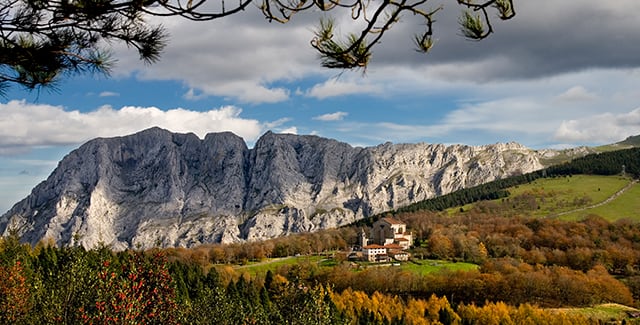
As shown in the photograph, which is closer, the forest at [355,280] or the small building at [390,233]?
the forest at [355,280]

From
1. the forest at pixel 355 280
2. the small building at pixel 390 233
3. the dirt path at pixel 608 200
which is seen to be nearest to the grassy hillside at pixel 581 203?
the dirt path at pixel 608 200

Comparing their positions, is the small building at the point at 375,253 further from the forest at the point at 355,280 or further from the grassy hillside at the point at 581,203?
the grassy hillside at the point at 581,203

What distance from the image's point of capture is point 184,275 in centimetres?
7906

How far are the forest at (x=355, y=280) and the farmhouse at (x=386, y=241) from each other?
476 cm

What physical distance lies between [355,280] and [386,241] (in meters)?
57.5

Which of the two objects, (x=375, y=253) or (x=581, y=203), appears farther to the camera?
(x=581, y=203)

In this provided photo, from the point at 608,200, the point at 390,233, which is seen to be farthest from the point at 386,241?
the point at 608,200

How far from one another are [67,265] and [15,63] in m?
14.3

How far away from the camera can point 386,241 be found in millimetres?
155125

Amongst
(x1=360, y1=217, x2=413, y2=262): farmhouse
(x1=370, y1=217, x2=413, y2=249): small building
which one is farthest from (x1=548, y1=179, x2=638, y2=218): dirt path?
(x1=360, y1=217, x2=413, y2=262): farmhouse

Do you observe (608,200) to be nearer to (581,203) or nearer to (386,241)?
(581,203)

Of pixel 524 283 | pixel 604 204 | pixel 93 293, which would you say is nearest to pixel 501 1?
pixel 93 293

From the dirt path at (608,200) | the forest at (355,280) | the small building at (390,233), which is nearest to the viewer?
the forest at (355,280)

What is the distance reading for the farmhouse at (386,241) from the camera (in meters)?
134
